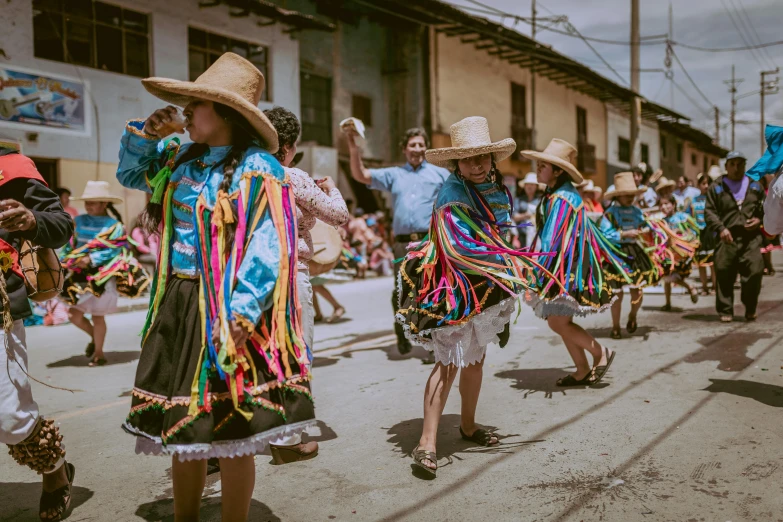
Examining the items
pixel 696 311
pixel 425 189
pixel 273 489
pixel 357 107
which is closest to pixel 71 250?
pixel 425 189

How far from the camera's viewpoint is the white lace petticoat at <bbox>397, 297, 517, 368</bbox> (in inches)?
156

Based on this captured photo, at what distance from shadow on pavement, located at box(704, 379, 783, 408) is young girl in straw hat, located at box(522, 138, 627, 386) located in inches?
33.6

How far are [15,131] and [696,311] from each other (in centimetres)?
1165

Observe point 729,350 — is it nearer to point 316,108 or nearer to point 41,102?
point 41,102

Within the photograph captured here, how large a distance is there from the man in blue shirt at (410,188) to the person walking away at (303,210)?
2492 mm

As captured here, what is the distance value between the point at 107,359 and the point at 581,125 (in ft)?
100

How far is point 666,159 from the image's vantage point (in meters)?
46.1

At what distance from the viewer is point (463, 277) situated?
3.96 m

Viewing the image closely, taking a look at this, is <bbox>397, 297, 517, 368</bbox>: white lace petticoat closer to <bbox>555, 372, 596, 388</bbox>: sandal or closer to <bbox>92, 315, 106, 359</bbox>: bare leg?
<bbox>555, 372, 596, 388</bbox>: sandal

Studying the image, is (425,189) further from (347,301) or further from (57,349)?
(347,301)

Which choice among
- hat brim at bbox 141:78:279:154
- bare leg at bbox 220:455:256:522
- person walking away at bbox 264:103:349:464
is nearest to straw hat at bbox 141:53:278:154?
hat brim at bbox 141:78:279:154

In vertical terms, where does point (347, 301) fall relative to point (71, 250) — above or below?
below

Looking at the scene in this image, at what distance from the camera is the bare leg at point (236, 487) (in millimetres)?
2621

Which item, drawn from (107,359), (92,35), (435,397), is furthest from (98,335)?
(92,35)
